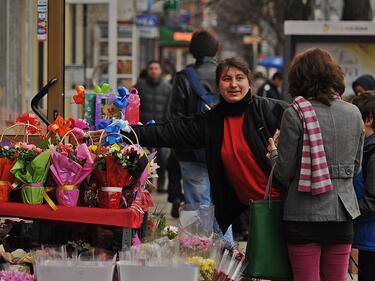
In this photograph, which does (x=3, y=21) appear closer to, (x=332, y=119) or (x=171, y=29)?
(x=332, y=119)

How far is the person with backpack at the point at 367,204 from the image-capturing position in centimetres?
520

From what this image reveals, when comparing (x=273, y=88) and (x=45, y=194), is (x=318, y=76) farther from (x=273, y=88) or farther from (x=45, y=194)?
(x=273, y=88)

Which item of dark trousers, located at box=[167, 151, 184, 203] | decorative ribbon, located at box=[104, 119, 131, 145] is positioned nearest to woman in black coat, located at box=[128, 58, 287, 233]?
decorative ribbon, located at box=[104, 119, 131, 145]

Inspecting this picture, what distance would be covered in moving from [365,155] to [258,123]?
0.65 metres

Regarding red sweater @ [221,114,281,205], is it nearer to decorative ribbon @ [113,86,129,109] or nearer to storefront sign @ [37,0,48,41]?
decorative ribbon @ [113,86,129,109]

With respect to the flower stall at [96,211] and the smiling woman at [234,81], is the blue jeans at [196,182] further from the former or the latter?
the flower stall at [96,211]

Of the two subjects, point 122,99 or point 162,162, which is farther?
point 162,162

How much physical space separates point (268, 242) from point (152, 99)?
883 centimetres

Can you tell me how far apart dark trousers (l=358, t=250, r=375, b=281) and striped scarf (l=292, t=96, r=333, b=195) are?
97 centimetres

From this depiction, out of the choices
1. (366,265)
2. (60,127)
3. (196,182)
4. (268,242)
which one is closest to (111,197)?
(60,127)

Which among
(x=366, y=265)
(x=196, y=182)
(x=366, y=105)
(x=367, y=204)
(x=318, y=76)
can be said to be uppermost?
(x=318, y=76)

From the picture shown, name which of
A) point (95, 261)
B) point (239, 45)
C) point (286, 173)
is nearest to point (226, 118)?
point (286, 173)

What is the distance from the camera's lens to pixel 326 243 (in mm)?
4684

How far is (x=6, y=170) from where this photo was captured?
462 cm
